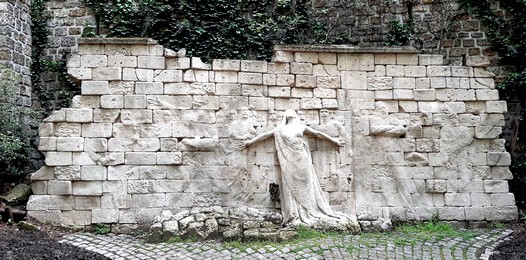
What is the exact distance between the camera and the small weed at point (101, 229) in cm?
790

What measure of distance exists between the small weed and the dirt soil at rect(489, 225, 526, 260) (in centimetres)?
618

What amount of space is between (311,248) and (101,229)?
12.1 ft

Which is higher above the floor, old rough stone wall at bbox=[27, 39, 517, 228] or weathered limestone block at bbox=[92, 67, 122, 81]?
weathered limestone block at bbox=[92, 67, 122, 81]

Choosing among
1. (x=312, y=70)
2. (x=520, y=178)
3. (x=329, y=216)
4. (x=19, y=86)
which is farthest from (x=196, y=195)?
(x=520, y=178)

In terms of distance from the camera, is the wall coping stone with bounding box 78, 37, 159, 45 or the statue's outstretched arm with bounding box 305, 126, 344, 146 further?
the statue's outstretched arm with bounding box 305, 126, 344, 146

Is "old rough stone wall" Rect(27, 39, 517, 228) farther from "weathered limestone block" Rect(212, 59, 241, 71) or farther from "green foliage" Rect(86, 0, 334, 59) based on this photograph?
"green foliage" Rect(86, 0, 334, 59)

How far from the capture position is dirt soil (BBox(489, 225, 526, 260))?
683cm

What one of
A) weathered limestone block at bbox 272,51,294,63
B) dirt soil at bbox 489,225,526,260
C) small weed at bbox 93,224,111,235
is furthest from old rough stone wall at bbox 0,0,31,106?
dirt soil at bbox 489,225,526,260

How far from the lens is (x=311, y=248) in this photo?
684cm

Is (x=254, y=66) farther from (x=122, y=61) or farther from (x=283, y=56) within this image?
(x=122, y=61)

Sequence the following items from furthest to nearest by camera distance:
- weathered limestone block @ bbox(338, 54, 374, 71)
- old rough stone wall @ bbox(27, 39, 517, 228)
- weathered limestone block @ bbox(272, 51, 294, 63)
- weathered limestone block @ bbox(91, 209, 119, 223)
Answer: weathered limestone block @ bbox(338, 54, 374, 71) → weathered limestone block @ bbox(272, 51, 294, 63) → old rough stone wall @ bbox(27, 39, 517, 228) → weathered limestone block @ bbox(91, 209, 119, 223)

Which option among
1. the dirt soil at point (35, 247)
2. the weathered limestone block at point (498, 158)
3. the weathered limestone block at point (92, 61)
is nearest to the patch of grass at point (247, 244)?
the dirt soil at point (35, 247)

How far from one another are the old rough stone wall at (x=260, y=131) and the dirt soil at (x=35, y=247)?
709 mm

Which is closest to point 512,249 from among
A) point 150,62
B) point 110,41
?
point 150,62
